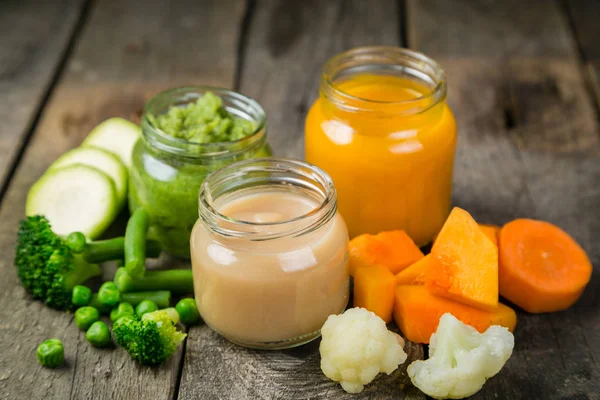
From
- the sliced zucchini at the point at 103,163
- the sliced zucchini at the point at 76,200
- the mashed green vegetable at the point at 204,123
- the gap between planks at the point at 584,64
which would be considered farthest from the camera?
the gap between planks at the point at 584,64

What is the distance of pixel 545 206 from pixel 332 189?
3.87ft

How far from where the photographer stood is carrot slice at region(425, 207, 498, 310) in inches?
98.1

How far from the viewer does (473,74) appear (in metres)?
4.21

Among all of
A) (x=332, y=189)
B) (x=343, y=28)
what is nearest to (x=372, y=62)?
(x=332, y=189)

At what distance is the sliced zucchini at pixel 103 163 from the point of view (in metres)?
3.12

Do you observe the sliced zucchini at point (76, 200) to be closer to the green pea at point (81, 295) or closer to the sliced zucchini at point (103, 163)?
the sliced zucchini at point (103, 163)

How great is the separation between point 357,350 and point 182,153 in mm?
960

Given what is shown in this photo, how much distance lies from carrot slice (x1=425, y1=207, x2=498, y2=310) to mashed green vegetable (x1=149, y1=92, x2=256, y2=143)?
31.6 inches

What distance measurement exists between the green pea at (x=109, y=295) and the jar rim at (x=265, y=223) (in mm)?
427

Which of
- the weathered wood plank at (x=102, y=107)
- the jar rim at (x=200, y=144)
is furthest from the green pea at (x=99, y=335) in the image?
the jar rim at (x=200, y=144)

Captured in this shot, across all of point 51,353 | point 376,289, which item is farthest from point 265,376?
point 51,353

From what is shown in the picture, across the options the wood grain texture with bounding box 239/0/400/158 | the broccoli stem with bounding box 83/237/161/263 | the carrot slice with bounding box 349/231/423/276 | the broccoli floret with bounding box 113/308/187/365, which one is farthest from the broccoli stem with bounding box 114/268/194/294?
the wood grain texture with bounding box 239/0/400/158

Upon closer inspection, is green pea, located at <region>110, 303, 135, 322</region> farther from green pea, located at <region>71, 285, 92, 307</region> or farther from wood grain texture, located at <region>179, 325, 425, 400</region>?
wood grain texture, located at <region>179, 325, 425, 400</region>

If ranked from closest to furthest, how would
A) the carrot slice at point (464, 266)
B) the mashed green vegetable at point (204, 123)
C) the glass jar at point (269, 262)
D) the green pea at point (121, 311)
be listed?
the glass jar at point (269, 262)
the carrot slice at point (464, 266)
the green pea at point (121, 311)
the mashed green vegetable at point (204, 123)
